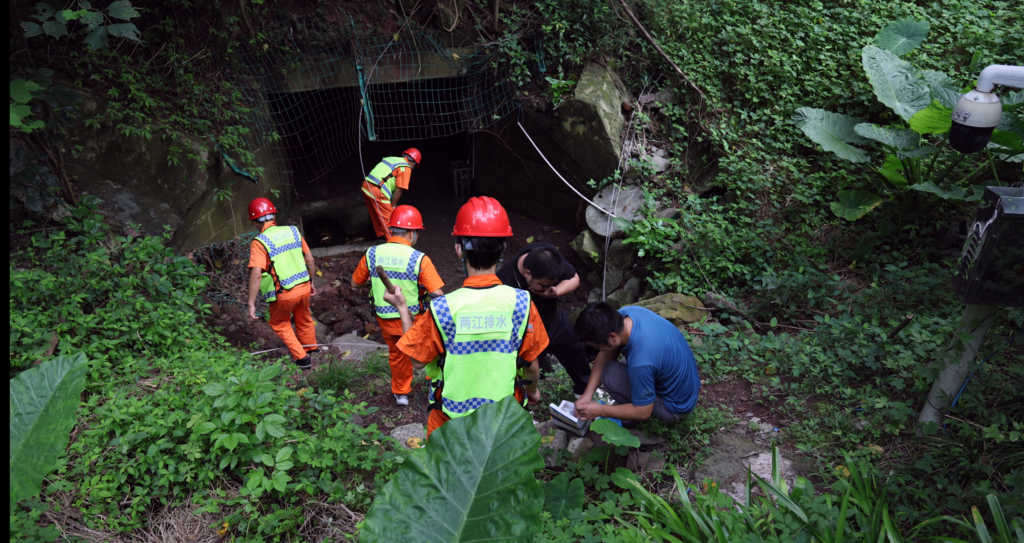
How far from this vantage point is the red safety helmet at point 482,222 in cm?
270

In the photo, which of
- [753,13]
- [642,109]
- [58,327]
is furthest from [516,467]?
[753,13]

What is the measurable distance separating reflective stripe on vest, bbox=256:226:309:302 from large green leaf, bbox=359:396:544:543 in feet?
13.0

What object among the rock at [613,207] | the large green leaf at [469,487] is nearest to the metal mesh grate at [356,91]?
the rock at [613,207]

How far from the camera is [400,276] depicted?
159 inches

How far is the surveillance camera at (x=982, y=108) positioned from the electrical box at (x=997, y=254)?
9.2 inches

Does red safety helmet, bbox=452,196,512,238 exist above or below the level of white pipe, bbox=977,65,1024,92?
below

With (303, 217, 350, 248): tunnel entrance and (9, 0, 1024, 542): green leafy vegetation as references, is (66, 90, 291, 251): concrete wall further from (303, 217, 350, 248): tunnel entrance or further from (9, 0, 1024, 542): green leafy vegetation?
(303, 217, 350, 248): tunnel entrance

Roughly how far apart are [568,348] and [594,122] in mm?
3448

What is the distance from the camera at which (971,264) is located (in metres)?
2.42

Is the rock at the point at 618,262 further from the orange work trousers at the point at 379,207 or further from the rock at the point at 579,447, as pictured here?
A: the rock at the point at 579,447

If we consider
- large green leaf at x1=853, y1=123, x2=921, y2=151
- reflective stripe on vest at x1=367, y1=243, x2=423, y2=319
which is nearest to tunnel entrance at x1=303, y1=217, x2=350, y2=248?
reflective stripe on vest at x1=367, y1=243, x2=423, y2=319

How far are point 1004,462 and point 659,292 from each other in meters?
2.89

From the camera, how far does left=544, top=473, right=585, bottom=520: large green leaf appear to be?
2572mm

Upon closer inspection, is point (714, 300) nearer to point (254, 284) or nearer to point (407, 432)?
point (407, 432)
